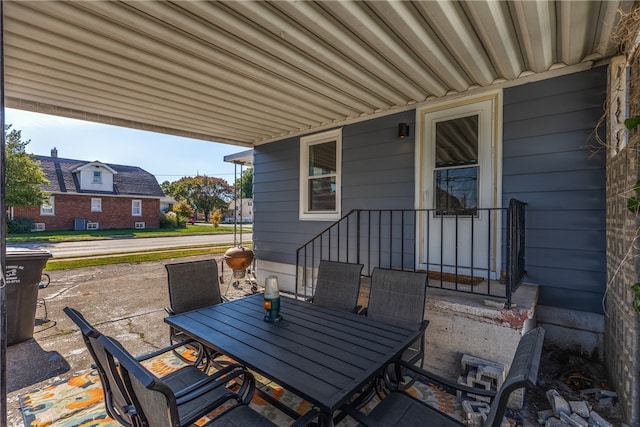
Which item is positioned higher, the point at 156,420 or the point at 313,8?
the point at 313,8

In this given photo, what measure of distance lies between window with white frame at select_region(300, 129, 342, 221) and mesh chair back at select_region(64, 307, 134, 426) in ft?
11.5

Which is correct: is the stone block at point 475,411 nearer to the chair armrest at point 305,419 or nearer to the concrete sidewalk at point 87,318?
the chair armrest at point 305,419

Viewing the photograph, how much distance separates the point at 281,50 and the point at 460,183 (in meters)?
2.48

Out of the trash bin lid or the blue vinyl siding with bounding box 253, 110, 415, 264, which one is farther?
the blue vinyl siding with bounding box 253, 110, 415, 264

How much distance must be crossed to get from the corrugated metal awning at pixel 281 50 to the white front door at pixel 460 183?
0.34 meters

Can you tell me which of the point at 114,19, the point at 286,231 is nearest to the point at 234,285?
the point at 286,231

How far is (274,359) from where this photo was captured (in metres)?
1.73

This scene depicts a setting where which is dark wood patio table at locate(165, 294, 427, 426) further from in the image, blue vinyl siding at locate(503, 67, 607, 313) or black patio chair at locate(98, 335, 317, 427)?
blue vinyl siding at locate(503, 67, 607, 313)

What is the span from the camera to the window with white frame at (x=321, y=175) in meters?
4.69

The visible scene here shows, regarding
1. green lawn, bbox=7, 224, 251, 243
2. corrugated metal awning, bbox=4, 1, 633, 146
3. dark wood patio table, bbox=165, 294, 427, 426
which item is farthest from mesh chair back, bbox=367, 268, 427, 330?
green lawn, bbox=7, 224, 251, 243

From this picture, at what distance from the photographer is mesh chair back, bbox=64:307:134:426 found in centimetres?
134

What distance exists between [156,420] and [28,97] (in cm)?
426

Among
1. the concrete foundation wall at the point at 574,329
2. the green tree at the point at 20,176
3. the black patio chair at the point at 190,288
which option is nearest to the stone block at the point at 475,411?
the concrete foundation wall at the point at 574,329

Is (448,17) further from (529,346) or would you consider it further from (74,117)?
(74,117)
